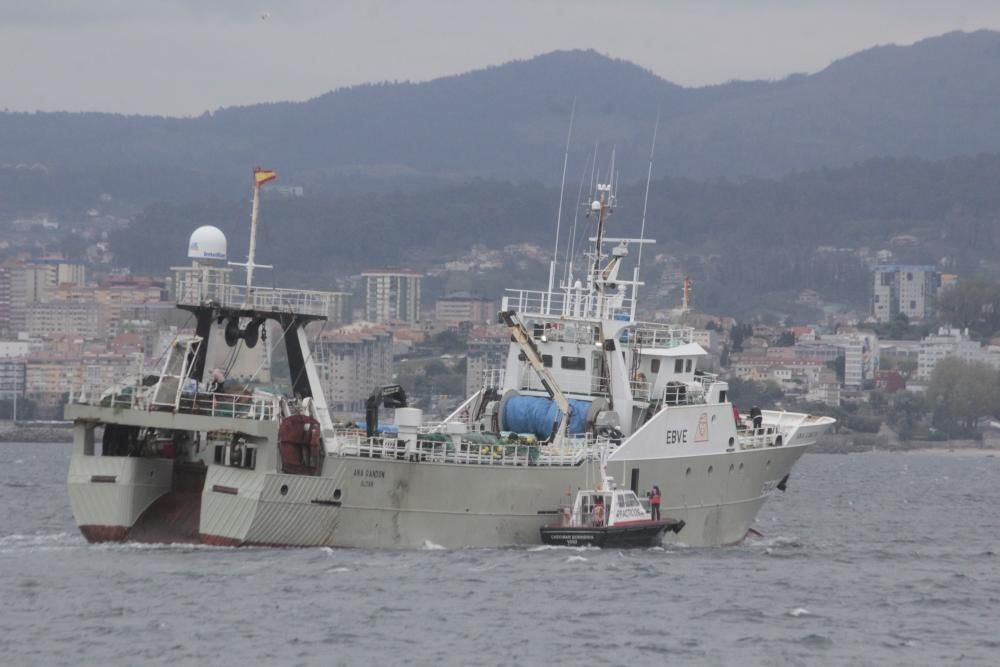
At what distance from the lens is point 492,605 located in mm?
33938

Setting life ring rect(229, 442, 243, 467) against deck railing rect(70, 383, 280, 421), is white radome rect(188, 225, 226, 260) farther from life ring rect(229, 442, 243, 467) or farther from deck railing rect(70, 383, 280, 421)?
life ring rect(229, 442, 243, 467)

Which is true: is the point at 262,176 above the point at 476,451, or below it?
above

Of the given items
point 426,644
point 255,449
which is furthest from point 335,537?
point 426,644

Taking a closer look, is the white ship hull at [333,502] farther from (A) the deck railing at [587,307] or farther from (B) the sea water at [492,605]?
(A) the deck railing at [587,307]

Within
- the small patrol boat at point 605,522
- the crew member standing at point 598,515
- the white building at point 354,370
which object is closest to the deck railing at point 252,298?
the small patrol boat at point 605,522

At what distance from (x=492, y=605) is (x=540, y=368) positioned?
10.4 metres

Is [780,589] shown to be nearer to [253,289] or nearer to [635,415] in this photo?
[635,415]

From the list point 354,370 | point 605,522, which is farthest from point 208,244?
point 354,370

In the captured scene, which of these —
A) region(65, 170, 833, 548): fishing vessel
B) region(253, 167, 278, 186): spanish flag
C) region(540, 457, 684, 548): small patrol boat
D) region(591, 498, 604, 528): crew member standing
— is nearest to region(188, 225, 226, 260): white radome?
region(65, 170, 833, 548): fishing vessel

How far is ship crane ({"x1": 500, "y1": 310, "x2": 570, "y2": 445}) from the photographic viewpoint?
4262 centimetres

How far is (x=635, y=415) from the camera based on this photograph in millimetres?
44969

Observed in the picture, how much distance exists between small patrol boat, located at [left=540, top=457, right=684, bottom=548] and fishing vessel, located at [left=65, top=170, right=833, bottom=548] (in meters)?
0.44

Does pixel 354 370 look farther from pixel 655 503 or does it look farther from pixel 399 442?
pixel 399 442

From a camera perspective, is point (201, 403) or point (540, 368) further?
point (540, 368)
